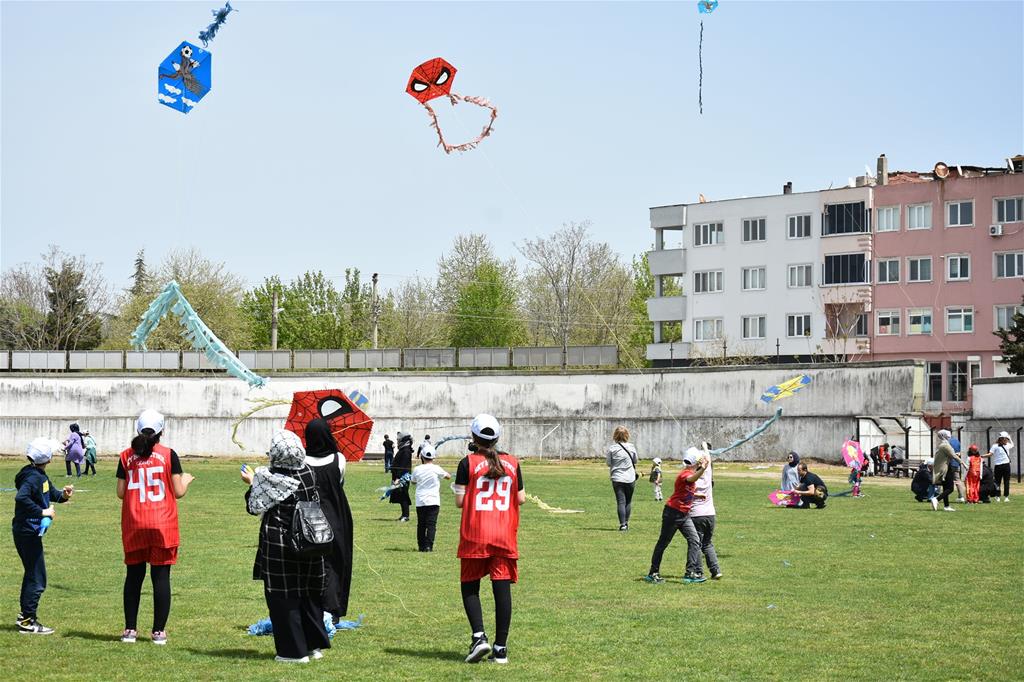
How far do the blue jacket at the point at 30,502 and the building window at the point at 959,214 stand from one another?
71.2 m

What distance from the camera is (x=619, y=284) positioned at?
106875mm

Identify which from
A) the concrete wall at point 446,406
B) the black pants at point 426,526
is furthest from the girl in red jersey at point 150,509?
the concrete wall at point 446,406

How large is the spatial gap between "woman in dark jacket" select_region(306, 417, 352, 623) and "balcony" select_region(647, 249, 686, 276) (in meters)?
72.5

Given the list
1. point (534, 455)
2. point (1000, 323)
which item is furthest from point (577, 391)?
point (1000, 323)

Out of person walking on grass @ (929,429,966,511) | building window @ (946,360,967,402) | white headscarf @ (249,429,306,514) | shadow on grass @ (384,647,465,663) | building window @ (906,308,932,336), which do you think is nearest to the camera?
white headscarf @ (249,429,306,514)

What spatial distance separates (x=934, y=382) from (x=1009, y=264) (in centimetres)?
828

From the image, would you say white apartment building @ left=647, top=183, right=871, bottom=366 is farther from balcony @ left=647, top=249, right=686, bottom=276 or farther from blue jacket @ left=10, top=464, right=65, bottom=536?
blue jacket @ left=10, top=464, right=65, bottom=536

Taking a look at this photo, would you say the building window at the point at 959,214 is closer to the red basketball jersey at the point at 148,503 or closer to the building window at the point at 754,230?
the building window at the point at 754,230

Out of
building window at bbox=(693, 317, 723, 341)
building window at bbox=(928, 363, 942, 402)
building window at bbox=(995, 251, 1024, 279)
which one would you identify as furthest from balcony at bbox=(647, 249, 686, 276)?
building window at bbox=(995, 251, 1024, 279)

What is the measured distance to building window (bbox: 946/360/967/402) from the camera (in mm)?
74250

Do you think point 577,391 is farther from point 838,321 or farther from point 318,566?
point 318,566

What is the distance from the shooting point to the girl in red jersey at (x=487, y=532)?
1108 cm

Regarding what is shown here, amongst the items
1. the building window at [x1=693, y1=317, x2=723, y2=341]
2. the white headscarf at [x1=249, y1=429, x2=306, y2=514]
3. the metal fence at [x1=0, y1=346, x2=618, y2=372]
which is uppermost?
the building window at [x1=693, y1=317, x2=723, y2=341]

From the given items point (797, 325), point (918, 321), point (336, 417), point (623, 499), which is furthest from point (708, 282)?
point (336, 417)
